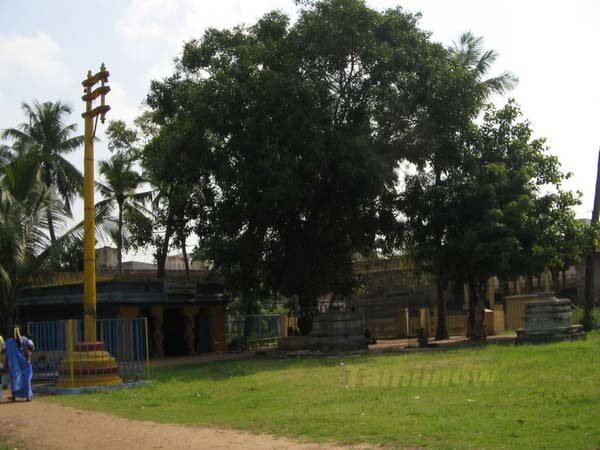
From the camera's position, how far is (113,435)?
9250mm

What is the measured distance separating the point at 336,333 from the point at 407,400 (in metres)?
12.1

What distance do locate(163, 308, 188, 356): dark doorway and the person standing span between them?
14484 millimetres

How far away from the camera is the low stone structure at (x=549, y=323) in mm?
19641

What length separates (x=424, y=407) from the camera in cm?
983

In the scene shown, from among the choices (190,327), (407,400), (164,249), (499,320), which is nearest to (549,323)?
(407,400)

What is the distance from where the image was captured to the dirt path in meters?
8.27

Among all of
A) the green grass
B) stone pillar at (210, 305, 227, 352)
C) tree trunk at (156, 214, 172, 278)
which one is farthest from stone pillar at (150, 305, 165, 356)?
the green grass

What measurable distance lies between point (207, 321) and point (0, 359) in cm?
1406

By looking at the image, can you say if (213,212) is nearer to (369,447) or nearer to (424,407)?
(424,407)

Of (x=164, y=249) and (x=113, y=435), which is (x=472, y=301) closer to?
(x=164, y=249)

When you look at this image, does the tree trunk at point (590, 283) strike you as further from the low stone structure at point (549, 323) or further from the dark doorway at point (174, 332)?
the dark doorway at point (174, 332)

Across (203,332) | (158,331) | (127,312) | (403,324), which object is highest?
(127,312)

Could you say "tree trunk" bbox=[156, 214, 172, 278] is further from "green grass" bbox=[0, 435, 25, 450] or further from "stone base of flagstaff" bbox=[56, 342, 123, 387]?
"green grass" bbox=[0, 435, 25, 450]

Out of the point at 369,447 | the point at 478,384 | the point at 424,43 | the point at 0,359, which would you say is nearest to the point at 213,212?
the point at 424,43
